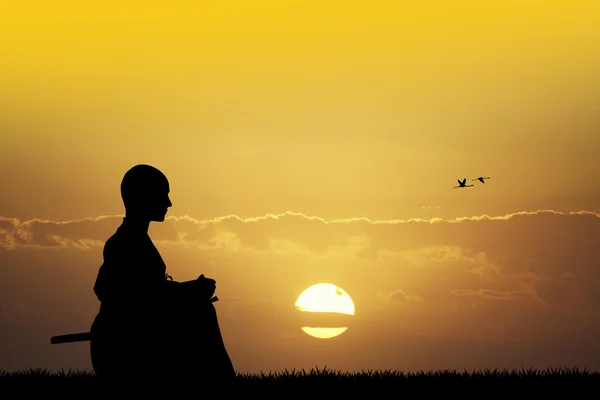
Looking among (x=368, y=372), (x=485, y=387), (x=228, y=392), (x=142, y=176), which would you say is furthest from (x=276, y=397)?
(x=142, y=176)

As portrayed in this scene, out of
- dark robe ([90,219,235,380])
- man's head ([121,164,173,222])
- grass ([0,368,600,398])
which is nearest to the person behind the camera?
dark robe ([90,219,235,380])

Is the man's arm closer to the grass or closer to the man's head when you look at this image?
the man's head

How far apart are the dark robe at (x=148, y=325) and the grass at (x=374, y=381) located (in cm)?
492

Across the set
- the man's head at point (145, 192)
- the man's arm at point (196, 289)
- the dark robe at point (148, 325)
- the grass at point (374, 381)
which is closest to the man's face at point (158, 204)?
the man's head at point (145, 192)

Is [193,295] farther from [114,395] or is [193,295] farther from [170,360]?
[114,395]

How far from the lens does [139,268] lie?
31.7ft

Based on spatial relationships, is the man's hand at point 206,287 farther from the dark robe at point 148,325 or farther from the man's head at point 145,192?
the man's head at point 145,192

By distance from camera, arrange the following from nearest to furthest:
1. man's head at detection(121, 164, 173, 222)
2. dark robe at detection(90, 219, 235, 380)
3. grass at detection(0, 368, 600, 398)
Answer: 1. dark robe at detection(90, 219, 235, 380)
2. man's head at detection(121, 164, 173, 222)
3. grass at detection(0, 368, 600, 398)

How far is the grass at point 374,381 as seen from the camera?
1496 centimetres

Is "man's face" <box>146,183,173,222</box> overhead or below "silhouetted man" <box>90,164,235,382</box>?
overhead

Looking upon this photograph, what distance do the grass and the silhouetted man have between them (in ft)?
16.2

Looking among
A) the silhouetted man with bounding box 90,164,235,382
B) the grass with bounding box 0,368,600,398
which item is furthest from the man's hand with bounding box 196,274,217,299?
the grass with bounding box 0,368,600,398

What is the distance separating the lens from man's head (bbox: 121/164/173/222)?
9664 mm

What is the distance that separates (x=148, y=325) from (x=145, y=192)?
1.41m
